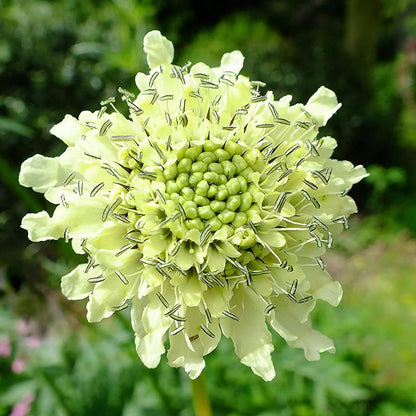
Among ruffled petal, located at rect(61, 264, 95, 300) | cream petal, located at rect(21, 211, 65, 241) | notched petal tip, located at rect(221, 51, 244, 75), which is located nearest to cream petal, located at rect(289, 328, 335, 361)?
ruffled petal, located at rect(61, 264, 95, 300)

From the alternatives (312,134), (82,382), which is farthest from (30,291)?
(312,134)

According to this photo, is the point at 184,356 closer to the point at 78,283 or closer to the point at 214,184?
the point at 78,283

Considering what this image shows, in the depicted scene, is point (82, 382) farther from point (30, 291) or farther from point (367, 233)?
point (367, 233)

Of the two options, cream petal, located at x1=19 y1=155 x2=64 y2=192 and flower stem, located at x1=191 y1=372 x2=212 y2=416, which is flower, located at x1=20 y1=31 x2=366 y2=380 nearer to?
cream petal, located at x1=19 y1=155 x2=64 y2=192

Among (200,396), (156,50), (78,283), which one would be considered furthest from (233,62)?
(200,396)

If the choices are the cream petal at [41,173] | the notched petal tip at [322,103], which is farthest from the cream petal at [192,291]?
the notched petal tip at [322,103]

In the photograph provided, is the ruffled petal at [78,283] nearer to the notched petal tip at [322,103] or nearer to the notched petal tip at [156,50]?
the notched petal tip at [156,50]
